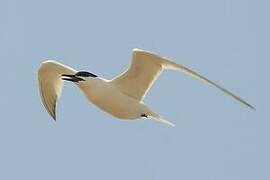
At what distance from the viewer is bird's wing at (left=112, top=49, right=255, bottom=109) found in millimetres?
10375

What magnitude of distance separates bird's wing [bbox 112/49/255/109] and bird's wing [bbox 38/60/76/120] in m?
1.47

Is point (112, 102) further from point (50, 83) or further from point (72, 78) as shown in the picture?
point (50, 83)

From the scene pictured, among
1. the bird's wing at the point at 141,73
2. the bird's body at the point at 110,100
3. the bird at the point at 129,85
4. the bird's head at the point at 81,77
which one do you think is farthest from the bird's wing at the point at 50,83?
the bird's wing at the point at 141,73

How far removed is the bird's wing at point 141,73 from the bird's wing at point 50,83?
4.81 feet

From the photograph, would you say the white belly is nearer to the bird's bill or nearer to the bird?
the bird

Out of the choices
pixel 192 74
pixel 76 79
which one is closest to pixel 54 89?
pixel 76 79

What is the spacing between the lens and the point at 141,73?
10.8 meters

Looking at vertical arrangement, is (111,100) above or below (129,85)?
below

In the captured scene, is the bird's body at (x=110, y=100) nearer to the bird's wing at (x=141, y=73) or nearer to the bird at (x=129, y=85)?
the bird at (x=129, y=85)

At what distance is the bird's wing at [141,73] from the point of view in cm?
1038

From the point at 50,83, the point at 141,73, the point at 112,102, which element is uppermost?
the point at 141,73

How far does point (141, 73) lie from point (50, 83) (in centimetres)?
206

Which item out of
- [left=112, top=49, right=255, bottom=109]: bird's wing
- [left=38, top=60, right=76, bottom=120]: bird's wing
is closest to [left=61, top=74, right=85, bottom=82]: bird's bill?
[left=112, top=49, right=255, bottom=109]: bird's wing

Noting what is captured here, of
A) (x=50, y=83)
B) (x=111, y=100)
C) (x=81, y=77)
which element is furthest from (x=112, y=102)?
(x=50, y=83)
